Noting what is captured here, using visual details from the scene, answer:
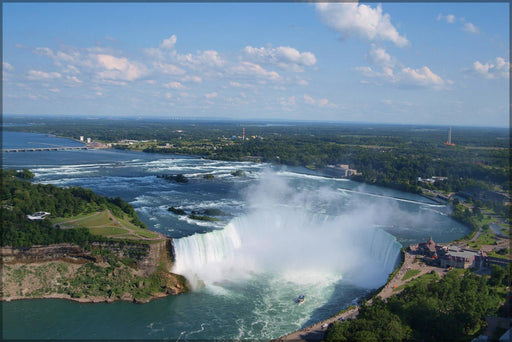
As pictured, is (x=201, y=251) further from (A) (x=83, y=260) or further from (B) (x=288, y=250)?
(A) (x=83, y=260)

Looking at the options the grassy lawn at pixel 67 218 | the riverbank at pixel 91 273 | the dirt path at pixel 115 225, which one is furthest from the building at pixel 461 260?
the grassy lawn at pixel 67 218

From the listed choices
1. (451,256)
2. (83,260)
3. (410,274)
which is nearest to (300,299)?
(410,274)

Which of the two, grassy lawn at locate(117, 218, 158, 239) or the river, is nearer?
the river

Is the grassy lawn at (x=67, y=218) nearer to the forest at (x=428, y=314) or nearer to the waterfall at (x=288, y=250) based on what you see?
the waterfall at (x=288, y=250)

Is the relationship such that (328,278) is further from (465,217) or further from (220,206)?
(465,217)

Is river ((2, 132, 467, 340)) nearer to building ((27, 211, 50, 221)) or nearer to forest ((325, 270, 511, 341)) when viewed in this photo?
forest ((325, 270, 511, 341))

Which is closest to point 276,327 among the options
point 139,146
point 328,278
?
point 328,278

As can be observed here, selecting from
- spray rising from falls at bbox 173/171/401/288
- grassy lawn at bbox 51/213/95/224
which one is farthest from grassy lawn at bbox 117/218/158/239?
grassy lawn at bbox 51/213/95/224
